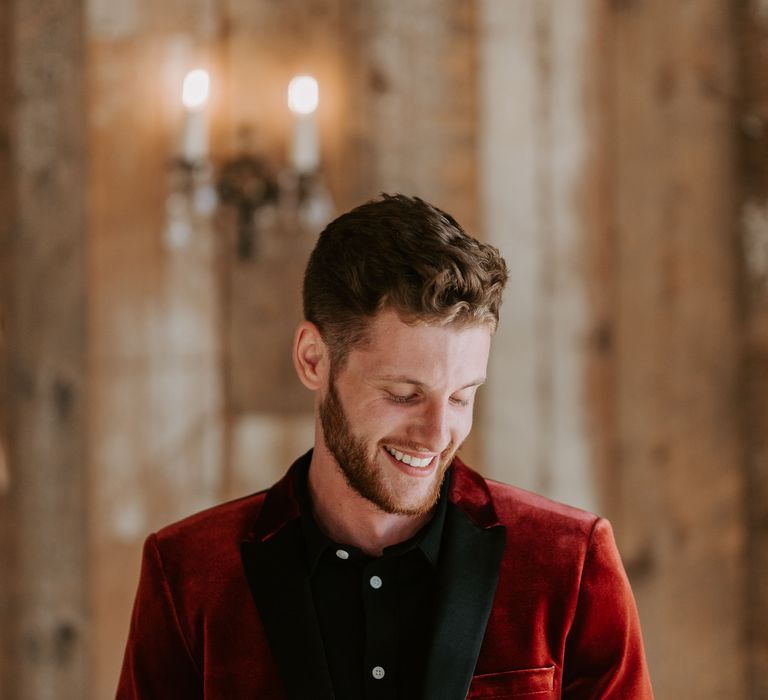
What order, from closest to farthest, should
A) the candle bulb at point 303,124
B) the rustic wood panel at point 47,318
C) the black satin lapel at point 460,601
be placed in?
the black satin lapel at point 460,601 → the candle bulb at point 303,124 → the rustic wood panel at point 47,318

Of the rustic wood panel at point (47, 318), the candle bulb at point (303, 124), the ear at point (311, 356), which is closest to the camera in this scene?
the ear at point (311, 356)

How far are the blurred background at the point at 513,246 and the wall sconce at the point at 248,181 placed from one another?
1cm

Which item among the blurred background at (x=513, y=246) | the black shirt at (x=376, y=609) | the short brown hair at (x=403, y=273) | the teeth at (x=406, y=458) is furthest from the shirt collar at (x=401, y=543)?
the blurred background at (x=513, y=246)

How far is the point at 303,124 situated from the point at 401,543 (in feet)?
4.51

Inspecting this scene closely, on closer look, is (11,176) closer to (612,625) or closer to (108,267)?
(108,267)

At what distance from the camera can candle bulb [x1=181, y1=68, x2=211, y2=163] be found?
2.22 m

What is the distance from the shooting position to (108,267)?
2312 millimetres

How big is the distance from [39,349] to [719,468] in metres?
1.79

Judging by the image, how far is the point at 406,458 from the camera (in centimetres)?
108

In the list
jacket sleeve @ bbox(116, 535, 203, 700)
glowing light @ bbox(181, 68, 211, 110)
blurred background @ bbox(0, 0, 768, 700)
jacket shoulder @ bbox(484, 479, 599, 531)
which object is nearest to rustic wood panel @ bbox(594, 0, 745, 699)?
blurred background @ bbox(0, 0, 768, 700)

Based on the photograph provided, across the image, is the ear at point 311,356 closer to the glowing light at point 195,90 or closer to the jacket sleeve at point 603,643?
the jacket sleeve at point 603,643

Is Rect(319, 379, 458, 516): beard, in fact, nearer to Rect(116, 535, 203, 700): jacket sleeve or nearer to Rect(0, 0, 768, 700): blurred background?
Rect(116, 535, 203, 700): jacket sleeve

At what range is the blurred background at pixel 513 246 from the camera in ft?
7.50

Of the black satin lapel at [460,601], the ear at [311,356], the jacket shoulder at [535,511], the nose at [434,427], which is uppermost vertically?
the ear at [311,356]
